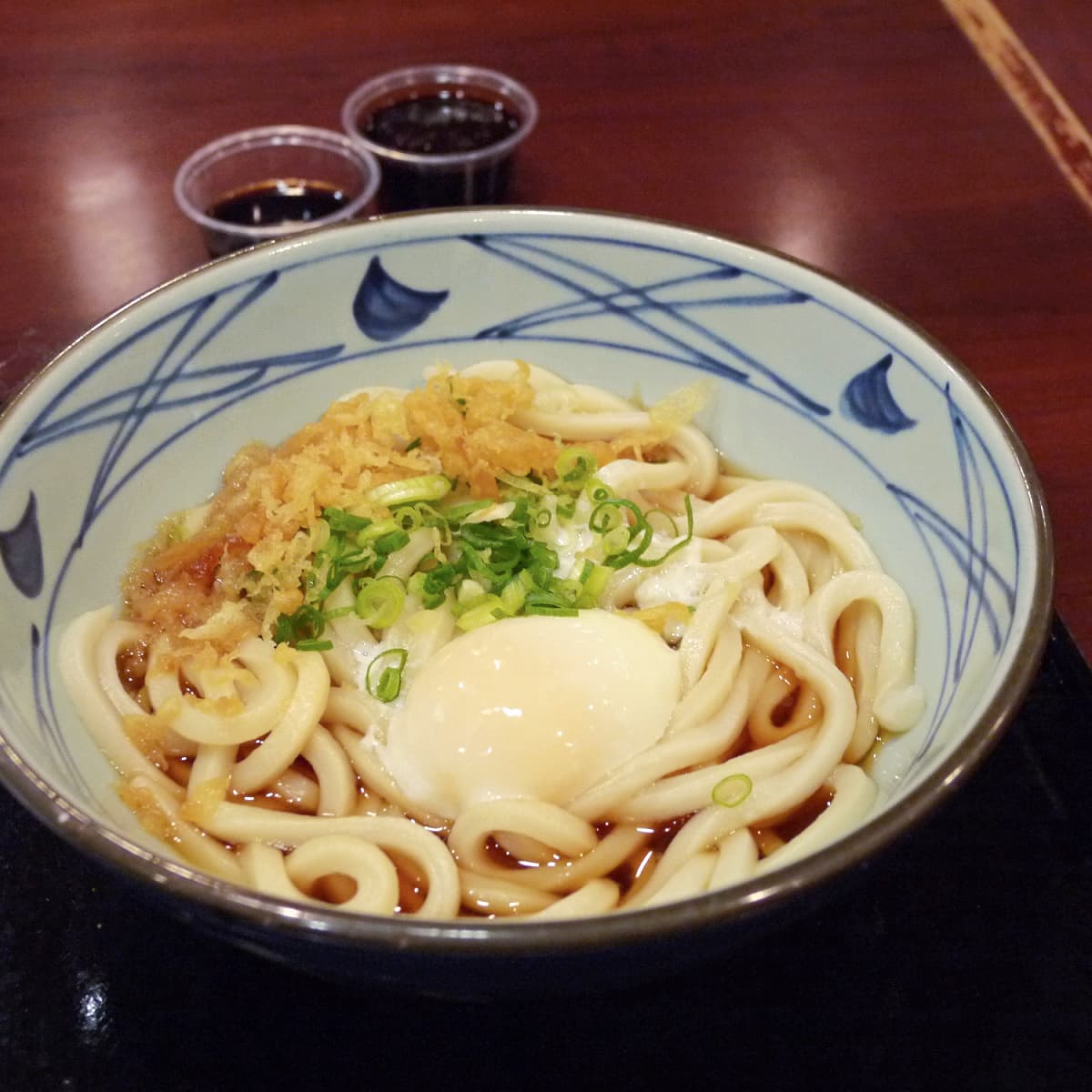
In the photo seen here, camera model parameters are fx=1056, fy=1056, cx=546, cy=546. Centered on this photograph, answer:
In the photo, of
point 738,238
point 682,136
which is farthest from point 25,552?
point 682,136

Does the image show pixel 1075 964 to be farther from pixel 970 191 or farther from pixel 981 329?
pixel 970 191

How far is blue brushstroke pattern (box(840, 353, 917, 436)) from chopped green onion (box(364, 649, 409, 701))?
942 millimetres

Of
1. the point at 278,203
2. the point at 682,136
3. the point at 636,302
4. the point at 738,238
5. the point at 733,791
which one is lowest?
the point at 733,791

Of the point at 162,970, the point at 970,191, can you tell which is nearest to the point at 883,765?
the point at 162,970

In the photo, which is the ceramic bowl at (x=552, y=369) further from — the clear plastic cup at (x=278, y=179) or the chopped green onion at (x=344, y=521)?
the clear plastic cup at (x=278, y=179)

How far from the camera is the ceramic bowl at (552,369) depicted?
3.67 ft

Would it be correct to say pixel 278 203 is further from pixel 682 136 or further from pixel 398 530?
pixel 398 530

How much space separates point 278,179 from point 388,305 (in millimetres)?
1207

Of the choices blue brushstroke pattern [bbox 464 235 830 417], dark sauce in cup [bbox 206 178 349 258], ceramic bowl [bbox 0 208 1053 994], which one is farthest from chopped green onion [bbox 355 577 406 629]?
dark sauce in cup [bbox 206 178 349 258]

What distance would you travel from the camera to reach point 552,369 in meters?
2.28

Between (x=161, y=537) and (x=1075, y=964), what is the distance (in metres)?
1.66

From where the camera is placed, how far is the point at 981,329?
2676 mm

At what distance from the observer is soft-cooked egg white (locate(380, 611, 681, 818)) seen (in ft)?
5.37

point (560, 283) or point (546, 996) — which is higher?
point (560, 283)
